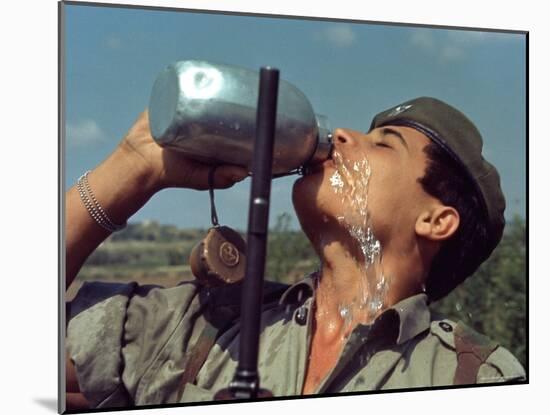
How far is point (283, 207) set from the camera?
17.8 feet

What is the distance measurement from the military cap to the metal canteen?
0.55 m

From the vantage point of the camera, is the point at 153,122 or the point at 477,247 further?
the point at 477,247

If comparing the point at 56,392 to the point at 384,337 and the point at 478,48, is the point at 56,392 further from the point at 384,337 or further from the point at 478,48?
the point at 478,48

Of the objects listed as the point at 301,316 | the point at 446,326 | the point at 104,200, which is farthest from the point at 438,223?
the point at 104,200

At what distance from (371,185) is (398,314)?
58cm

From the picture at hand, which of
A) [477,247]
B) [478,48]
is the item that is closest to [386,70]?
[478,48]

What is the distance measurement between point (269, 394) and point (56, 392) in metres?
0.91

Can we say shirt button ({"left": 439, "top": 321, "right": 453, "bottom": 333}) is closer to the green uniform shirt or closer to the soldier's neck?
the green uniform shirt

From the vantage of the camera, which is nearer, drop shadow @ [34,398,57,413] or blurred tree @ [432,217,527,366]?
drop shadow @ [34,398,57,413]

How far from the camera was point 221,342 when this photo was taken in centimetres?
530

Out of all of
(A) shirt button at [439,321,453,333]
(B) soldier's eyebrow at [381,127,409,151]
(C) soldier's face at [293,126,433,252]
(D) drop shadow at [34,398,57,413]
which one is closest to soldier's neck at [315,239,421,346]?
(C) soldier's face at [293,126,433,252]

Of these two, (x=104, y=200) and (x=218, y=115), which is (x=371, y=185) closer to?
(x=218, y=115)

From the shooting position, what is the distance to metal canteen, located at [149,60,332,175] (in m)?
4.90

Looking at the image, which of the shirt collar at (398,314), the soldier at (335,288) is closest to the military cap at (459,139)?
the soldier at (335,288)
